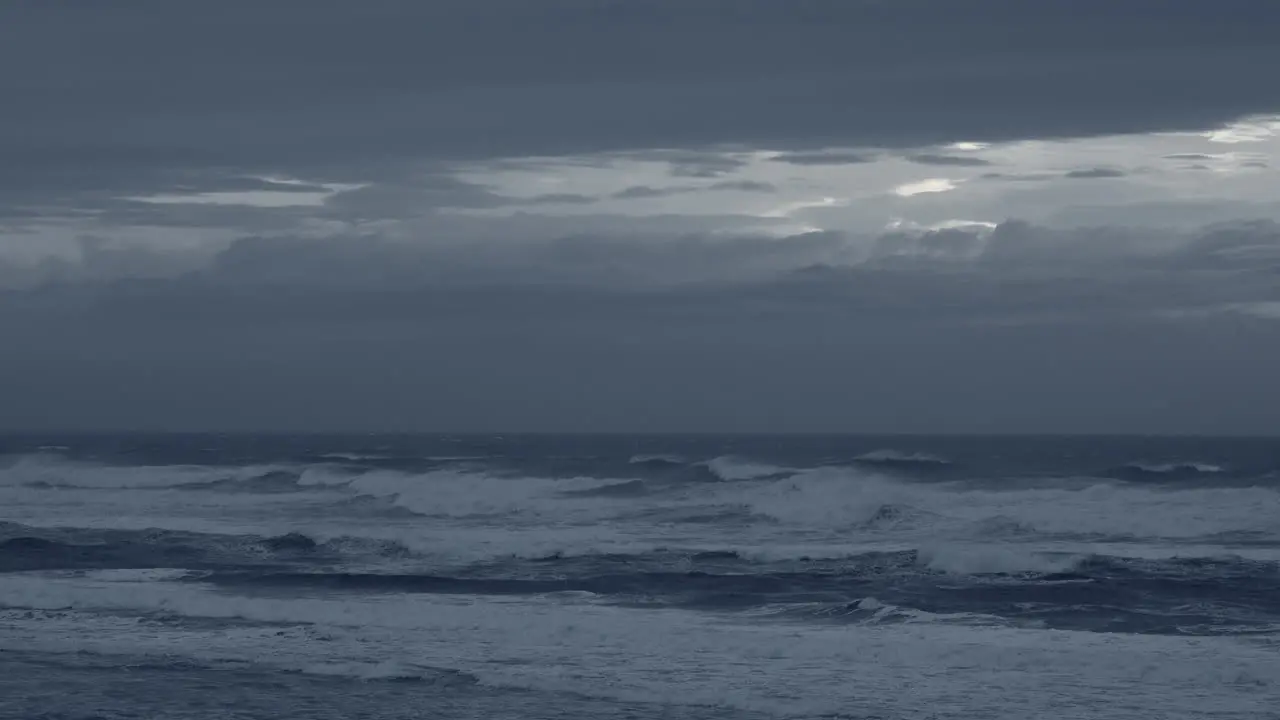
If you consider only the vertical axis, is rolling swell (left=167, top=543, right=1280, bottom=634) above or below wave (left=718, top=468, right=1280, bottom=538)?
above

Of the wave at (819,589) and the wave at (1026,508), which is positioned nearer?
the wave at (819,589)

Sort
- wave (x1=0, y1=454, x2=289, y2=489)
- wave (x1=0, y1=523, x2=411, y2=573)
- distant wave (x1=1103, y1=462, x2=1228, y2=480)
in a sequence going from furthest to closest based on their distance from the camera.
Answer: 1. wave (x1=0, y1=454, x2=289, y2=489)
2. distant wave (x1=1103, y1=462, x2=1228, y2=480)
3. wave (x1=0, y1=523, x2=411, y2=573)

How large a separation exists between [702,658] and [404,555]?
1293cm

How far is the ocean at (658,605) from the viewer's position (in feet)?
48.3

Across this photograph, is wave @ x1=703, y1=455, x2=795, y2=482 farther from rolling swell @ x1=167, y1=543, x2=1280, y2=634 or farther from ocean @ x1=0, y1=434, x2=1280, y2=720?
rolling swell @ x1=167, y1=543, x2=1280, y2=634

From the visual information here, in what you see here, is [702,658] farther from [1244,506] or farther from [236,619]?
[1244,506]

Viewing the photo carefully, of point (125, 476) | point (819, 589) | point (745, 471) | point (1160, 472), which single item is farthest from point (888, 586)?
point (125, 476)

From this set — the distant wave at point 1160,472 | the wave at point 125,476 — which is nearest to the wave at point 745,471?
the distant wave at point 1160,472

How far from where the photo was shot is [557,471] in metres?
57.2

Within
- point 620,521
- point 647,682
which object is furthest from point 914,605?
point 620,521

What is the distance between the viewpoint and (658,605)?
21.4 m

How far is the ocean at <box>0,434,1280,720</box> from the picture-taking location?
14719 millimetres

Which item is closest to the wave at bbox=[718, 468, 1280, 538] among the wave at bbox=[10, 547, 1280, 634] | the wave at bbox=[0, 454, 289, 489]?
the wave at bbox=[10, 547, 1280, 634]

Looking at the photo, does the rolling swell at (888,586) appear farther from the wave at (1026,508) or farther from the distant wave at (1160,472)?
the distant wave at (1160,472)
